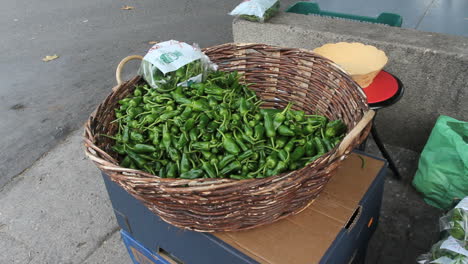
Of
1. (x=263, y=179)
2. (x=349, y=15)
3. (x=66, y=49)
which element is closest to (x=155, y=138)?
(x=263, y=179)

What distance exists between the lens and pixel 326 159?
114cm

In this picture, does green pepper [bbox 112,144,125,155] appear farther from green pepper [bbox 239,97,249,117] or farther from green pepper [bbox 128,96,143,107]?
green pepper [bbox 239,97,249,117]

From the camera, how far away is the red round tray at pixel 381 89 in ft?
6.48

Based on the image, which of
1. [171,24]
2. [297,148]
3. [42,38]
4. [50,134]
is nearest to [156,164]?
[297,148]

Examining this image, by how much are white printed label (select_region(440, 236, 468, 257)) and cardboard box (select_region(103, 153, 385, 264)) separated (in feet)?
0.98

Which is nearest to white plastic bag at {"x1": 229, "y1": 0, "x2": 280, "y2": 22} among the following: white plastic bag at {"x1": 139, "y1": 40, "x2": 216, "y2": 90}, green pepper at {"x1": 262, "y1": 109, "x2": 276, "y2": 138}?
white plastic bag at {"x1": 139, "y1": 40, "x2": 216, "y2": 90}

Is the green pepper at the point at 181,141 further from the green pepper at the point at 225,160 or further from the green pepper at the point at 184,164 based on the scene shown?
the green pepper at the point at 225,160

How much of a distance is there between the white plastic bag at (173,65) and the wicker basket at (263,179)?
145mm

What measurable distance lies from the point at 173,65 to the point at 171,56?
0.23 feet

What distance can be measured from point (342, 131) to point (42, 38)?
5.20m

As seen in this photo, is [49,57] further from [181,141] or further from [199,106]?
[181,141]

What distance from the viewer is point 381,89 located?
2053 millimetres

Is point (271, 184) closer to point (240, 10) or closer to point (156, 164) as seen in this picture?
point (156, 164)

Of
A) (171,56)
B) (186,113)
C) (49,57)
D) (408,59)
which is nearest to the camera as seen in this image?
(186,113)
